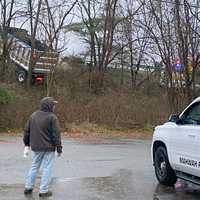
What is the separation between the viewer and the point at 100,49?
41.3 m

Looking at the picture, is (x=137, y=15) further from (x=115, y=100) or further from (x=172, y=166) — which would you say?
(x=172, y=166)

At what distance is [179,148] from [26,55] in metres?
28.1

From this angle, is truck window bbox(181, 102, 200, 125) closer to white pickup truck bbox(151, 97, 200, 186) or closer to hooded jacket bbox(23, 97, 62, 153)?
white pickup truck bbox(151, 97, 200, 186)

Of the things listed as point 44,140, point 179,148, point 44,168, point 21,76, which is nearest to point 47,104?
point 44,140

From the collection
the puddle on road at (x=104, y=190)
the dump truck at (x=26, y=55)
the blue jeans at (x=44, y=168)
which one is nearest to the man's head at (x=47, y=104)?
the blue jeans at (x=44, y=168)

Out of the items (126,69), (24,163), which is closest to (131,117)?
(126,69)

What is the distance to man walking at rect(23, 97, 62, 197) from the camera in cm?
961

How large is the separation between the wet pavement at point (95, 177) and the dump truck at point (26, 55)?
18.7 meters

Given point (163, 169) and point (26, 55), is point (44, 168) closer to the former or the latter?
point (163, 169)

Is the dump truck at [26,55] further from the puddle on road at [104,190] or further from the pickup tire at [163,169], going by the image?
the pickup tire at [163,169]

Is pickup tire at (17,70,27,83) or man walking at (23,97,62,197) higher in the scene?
pickup tire at (17,70,27,83)

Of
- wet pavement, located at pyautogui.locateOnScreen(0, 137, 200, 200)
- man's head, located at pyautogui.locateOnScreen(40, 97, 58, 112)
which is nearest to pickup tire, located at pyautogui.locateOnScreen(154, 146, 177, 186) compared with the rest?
wet pavement, located at pyautogui.locateOnScreen(0, 137, 200, 200)

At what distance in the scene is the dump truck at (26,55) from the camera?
35906mm

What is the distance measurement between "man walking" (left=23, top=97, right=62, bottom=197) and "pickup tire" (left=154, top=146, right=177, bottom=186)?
94.7 inches
